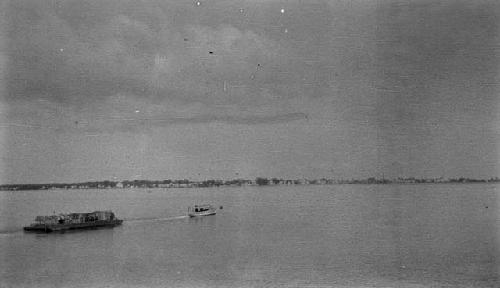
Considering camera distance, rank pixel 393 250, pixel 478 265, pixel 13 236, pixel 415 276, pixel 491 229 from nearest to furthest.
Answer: pixel 415 276, pixel 478 265, pixel 393 250, pixel 13 236, pixel 491 229

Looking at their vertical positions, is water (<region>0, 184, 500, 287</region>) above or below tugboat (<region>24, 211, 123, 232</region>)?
below

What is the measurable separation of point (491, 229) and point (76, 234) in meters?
43.3

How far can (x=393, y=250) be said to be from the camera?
4159 centimetres

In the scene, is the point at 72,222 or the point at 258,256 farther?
the point at 72,222

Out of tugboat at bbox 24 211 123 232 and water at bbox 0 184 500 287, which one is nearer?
water at bbox 0 184 500 287

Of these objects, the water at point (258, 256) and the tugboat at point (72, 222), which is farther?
the tugboat at point (72, 222)

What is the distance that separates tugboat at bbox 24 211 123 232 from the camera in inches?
2218

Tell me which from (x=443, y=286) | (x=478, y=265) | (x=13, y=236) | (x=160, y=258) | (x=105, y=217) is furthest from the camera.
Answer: (x=105, y=217)

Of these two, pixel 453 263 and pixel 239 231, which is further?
pixel 239 231

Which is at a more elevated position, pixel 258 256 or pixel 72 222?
pixel 72 222

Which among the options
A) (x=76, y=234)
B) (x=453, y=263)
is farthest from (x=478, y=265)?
(x=76, y=234)

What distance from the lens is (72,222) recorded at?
2298 inches

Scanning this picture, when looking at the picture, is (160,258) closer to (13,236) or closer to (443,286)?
(443,286)

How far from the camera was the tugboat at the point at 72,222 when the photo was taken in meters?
56.3
